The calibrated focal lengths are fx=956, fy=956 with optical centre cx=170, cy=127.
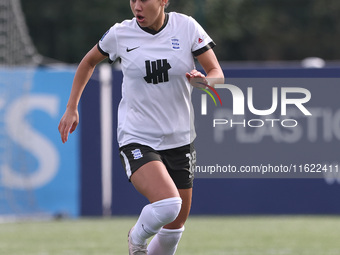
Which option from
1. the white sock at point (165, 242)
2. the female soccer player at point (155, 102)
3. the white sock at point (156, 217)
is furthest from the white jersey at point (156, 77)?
the white sock at point (165, 242)

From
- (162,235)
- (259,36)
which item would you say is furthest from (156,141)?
(259,36)

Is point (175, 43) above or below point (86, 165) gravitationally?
above

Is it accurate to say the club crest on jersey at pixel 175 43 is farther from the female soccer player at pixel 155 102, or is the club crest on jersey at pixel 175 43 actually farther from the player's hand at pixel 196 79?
the player's hand at pixel 196 79

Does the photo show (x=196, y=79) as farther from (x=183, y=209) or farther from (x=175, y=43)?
(x=183, y=209)

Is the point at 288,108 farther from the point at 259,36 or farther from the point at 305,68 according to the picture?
the point at 259,36

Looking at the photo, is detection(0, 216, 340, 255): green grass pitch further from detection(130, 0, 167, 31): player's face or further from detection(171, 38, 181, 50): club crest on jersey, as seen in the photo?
detection(130, 0, 167, 31): player's face

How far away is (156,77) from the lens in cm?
632

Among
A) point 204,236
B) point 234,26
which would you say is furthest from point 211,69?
point 234,26

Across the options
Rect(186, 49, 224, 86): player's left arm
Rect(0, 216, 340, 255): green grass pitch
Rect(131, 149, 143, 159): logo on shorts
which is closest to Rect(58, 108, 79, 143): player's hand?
Rect(131, 149, 143, 159): logo on shorts

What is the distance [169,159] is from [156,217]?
478 millimetres

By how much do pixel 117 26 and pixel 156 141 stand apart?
0.83m

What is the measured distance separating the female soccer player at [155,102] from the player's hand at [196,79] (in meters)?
0.12

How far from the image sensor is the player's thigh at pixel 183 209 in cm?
656

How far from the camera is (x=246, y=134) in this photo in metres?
12.0
